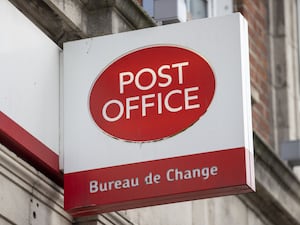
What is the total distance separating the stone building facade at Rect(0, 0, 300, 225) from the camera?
400 inches

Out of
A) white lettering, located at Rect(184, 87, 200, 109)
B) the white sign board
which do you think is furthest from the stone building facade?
white lettering, located at Rect(184, 87, 200, 109)

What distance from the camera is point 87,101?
10547 millimetres

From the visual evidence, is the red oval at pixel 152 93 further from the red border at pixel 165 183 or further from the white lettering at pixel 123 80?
the red border at pixel 165 183

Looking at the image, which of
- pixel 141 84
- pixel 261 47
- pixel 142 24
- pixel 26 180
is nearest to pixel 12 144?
pixel 26 180

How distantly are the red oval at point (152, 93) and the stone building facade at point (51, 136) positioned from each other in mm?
395

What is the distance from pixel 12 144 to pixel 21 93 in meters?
0.35

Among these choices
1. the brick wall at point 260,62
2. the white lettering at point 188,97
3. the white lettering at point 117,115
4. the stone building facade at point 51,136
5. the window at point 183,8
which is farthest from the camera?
the brick wall at point 260,62

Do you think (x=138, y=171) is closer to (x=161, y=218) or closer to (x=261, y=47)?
(x=161, y=218)

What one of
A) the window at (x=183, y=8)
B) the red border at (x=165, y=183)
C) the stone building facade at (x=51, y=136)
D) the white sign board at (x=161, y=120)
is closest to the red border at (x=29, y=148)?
the stone building facade at (x=51, y=136)

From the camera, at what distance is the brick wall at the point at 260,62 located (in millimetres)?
14523

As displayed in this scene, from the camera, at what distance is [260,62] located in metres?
14.9

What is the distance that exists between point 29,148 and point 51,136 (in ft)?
1.05

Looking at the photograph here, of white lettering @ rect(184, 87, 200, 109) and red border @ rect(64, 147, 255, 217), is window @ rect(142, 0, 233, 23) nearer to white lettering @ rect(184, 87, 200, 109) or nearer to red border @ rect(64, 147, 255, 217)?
white lettering @ rect(184, 87, 200, 109)

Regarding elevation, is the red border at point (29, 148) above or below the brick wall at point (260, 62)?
below
